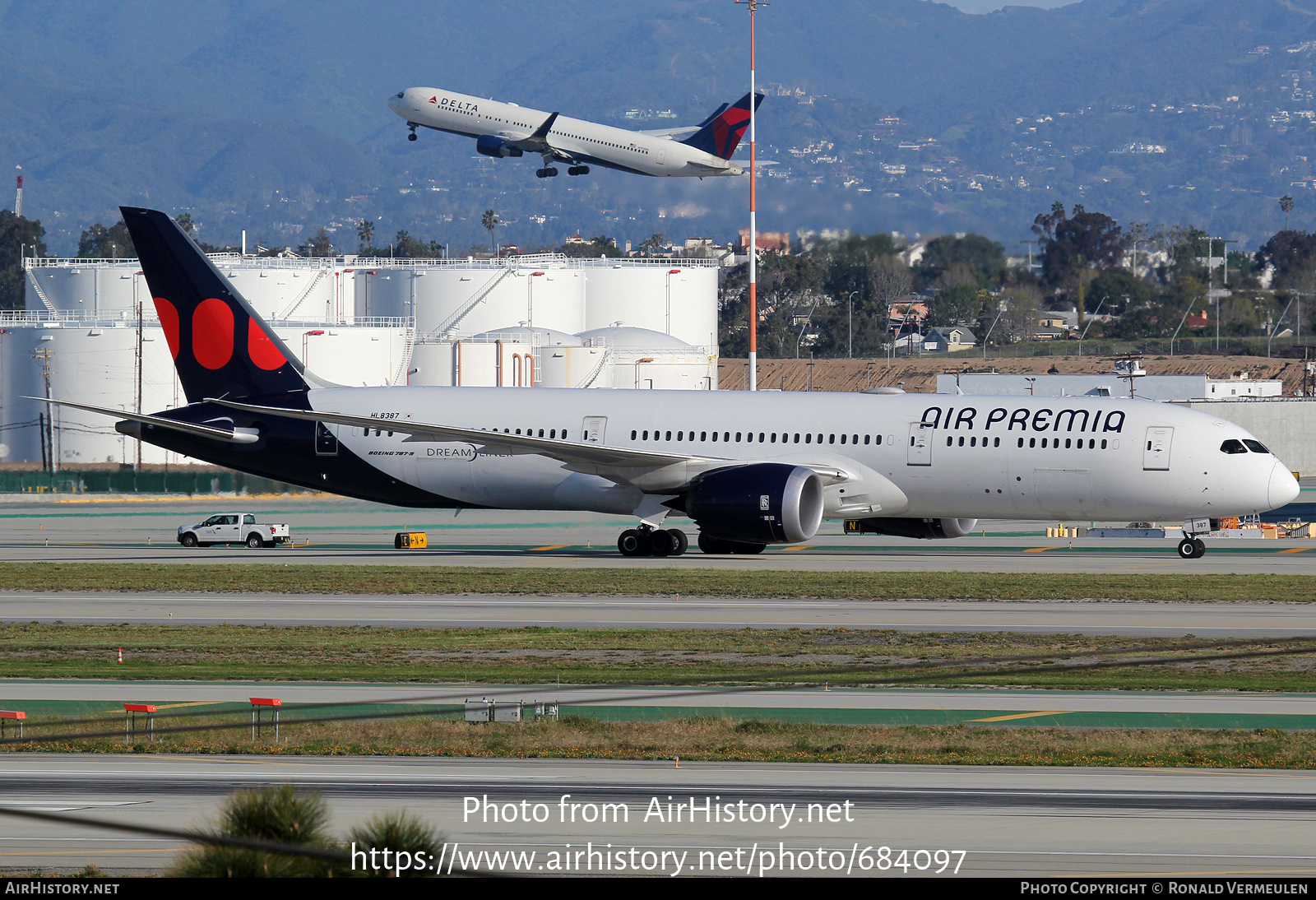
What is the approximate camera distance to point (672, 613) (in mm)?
31422

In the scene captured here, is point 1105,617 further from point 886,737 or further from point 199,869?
point 199,869

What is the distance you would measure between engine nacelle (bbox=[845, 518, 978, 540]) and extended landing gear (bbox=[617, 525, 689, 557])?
4.88 m

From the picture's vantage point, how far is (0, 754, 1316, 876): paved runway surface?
12.3 m

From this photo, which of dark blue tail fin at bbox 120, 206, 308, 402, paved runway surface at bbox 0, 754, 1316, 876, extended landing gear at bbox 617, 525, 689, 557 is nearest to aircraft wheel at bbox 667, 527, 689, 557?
extended landing gear at bbox 617, 525, 689, 557

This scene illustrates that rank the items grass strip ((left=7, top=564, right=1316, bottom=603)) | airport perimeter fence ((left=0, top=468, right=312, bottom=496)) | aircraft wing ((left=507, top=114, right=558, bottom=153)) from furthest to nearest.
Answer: aircraft wing ((left=507, top=114, right=558, bottom=153)) → airport perimeter fence ((left=0, top=468, right=312, bottom=496)) → grass strip ((left=7, top=564, right=1316, bottom=603))

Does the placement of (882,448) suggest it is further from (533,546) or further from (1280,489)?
(533,546)

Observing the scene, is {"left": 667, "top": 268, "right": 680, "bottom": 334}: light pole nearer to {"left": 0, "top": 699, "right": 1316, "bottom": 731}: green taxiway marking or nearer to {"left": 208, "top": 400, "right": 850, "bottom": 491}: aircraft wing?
{"left": 208, "top": 400, "right": 850, "bottom": 491}: aircraft wing

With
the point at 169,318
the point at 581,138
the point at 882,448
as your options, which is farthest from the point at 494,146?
the point at 882,448

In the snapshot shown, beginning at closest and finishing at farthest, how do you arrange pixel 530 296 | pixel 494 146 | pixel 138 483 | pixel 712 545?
pixel 712 545 → pixel 138 483 → pixel 494 146 → pixel 530 296

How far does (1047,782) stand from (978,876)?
4512mm

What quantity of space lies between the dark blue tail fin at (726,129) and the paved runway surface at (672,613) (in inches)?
2809

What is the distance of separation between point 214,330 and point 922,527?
854 inches

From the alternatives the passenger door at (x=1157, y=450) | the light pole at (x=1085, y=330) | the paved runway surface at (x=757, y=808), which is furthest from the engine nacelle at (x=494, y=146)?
the paved runway surface at (x=757, y=808)

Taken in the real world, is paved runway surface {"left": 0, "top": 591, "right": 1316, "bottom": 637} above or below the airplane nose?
below
